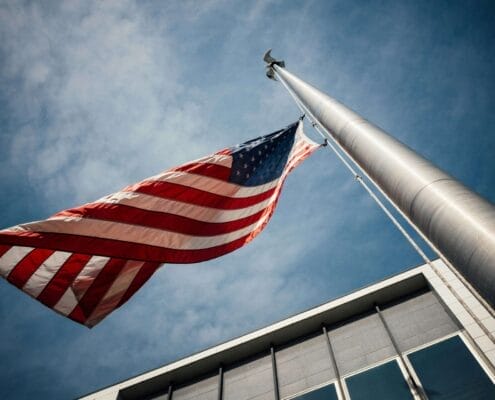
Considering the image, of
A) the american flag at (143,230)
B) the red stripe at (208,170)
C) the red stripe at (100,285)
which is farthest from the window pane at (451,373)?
the red stripe at (100,285)

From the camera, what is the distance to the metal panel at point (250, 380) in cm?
1058

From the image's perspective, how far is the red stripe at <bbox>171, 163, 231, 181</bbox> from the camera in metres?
A: 7.09

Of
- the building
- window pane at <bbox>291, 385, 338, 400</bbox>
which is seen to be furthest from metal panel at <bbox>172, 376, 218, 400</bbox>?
window pane at <bbox>291, 385, 338, 400</bbox>

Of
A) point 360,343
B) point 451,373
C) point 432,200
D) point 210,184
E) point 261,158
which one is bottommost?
point 432,200

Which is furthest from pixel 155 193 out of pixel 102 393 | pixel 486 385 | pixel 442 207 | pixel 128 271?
pixel 102 393

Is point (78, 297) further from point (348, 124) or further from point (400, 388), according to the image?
point (400, 388)

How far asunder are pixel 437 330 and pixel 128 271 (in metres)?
8.44

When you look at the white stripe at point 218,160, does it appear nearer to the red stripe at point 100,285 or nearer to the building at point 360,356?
the red stripe at point 100,285

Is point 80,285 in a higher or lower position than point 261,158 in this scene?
lower

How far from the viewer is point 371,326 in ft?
35.4

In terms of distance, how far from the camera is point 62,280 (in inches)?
225

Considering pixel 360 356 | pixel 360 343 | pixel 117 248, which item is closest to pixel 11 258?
pixel 117 248

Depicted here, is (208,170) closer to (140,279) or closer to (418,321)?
(140,279)

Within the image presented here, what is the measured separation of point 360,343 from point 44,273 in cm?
898
